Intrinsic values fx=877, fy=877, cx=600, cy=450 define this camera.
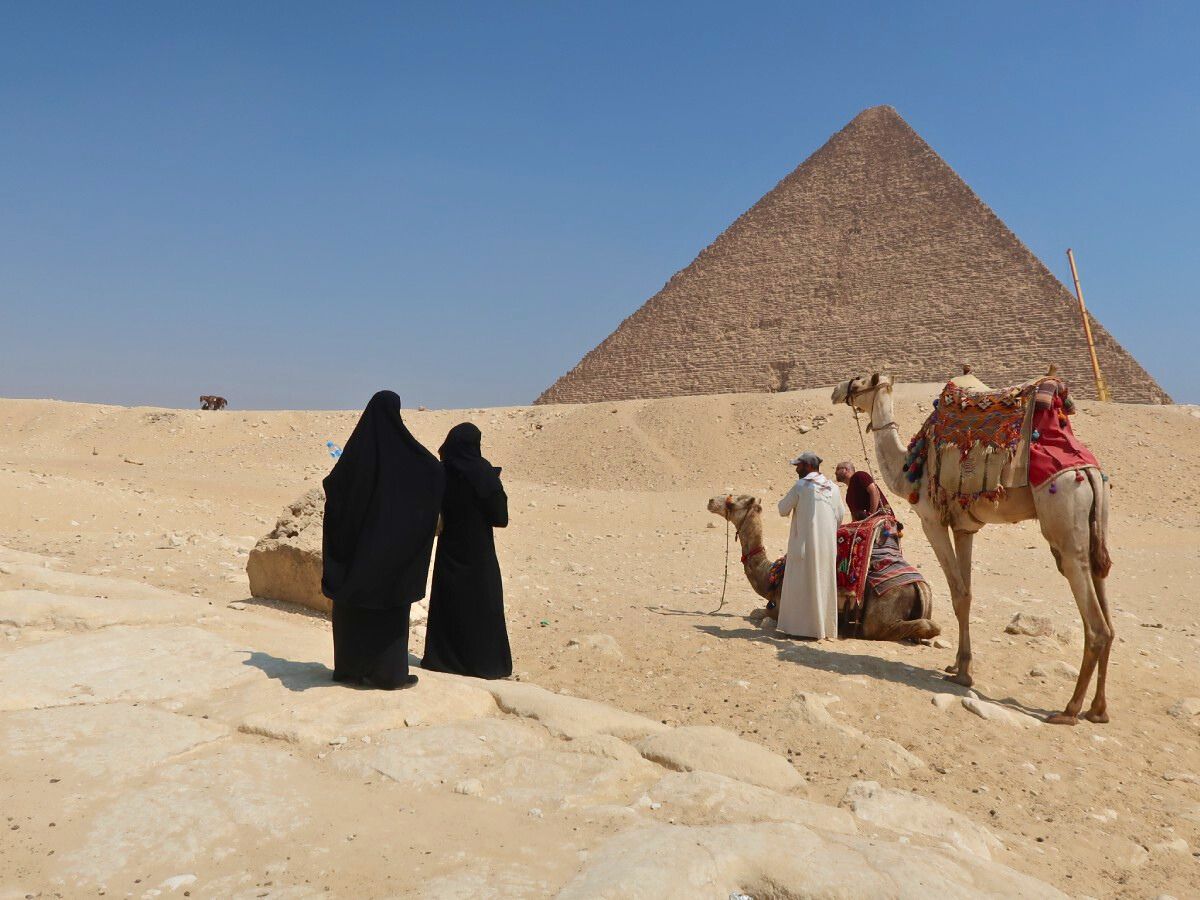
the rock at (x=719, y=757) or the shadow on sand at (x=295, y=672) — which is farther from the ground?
the shadow on sand at (x=295, y=672)

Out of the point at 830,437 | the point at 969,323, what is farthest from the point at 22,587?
the point at 969,323

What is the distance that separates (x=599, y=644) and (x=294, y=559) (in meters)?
1.92

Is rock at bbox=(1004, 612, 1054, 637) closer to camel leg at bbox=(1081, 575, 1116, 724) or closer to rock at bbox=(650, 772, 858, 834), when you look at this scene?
camel leg at bbox=(1081, 575, 1116, 724)

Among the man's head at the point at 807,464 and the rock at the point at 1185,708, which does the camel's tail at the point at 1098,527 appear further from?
the man's head at the point at 807,464

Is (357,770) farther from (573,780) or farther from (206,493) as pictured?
(206,493)

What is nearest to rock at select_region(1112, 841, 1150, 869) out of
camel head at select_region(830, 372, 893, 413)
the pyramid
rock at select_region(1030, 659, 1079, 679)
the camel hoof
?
the camel hoof

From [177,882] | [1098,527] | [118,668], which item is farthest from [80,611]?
[1098,527]

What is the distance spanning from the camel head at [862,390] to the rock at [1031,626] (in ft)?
5.55

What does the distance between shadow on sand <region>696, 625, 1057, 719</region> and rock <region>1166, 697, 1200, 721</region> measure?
57cm

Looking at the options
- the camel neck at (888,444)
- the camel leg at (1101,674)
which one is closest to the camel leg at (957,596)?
the camel neck at (888,444)

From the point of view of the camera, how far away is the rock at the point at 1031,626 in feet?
18.0

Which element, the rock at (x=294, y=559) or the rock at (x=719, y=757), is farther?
the rock at (x=294, y=559)

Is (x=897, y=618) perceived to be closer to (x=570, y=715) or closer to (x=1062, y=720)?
(x=1062, y=720)

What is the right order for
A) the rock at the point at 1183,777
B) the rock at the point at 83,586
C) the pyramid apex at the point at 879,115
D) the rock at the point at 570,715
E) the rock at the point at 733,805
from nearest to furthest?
the rock at the point at 733,805, the rock at the point at 570,715, the rock at the point at 1183,777, the rock at the point at 83,586, the pyramid apex at the point at 879,115
